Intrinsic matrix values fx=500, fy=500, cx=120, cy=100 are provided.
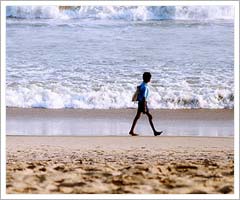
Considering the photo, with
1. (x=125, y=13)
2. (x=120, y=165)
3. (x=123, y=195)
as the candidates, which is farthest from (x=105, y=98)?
(x=123, y=195)

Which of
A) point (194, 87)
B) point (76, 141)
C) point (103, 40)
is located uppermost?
point (103, 40)

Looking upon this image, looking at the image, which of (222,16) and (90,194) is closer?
(90,194)

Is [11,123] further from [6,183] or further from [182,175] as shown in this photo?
[182,175]

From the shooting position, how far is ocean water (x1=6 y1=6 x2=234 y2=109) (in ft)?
21.2

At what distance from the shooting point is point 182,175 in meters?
4.43

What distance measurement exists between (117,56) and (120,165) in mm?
2786

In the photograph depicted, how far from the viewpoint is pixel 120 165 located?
15.5 ft

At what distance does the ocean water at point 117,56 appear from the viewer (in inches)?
255

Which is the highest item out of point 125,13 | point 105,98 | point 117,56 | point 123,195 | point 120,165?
point 125,13

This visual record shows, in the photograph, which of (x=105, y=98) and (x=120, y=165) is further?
(x=105, y=98)

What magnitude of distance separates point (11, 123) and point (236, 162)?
109 inches

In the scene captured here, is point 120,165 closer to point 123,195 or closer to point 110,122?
point 123,195

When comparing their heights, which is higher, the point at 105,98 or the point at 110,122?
the point at 105,98

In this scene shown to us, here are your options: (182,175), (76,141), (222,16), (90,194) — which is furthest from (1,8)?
(222,16)
